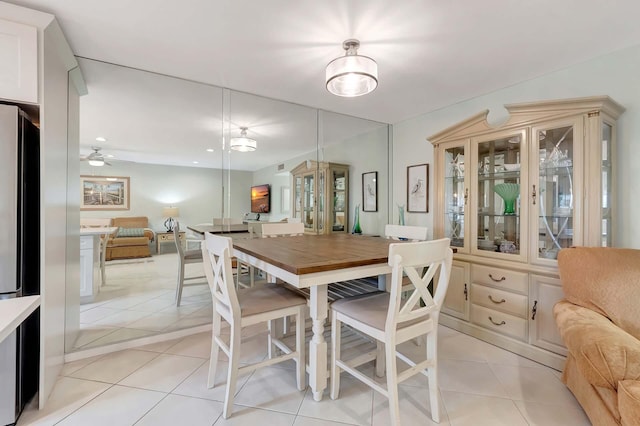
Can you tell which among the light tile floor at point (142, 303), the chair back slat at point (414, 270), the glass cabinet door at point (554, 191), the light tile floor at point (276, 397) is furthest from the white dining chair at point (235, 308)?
the glass cabinet door at point (554, 191)

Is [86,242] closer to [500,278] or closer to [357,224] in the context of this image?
[357,224]

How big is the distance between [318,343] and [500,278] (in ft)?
5.37

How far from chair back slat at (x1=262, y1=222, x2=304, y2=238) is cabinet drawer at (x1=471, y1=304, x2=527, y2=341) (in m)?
1.76

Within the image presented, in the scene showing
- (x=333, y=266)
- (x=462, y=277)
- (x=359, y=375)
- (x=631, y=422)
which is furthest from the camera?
(x=462, y=277)

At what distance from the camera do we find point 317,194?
3367 mm

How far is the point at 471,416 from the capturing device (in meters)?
1.54

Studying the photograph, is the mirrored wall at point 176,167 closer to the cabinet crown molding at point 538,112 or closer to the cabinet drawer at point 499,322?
the cabinet crown molding at point 538,112

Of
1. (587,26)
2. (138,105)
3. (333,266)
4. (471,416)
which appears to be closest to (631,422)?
(471,416)

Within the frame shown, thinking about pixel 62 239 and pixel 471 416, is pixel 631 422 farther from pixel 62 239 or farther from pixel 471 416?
pixel 62 239

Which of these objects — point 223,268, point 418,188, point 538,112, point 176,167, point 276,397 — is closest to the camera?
point 223,268

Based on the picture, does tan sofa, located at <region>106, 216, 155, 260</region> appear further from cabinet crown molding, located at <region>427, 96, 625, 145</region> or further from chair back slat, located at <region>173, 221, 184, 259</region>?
cabinet crown molding, located at <region>427, 96, 625, 145</region>

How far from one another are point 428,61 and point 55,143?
2.55 metres

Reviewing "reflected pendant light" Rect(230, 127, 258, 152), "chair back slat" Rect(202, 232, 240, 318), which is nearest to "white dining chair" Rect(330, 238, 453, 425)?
"chair back slat" Rect(202, 232, 240, 318)

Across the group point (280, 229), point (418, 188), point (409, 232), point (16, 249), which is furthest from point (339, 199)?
point (16, 249)
